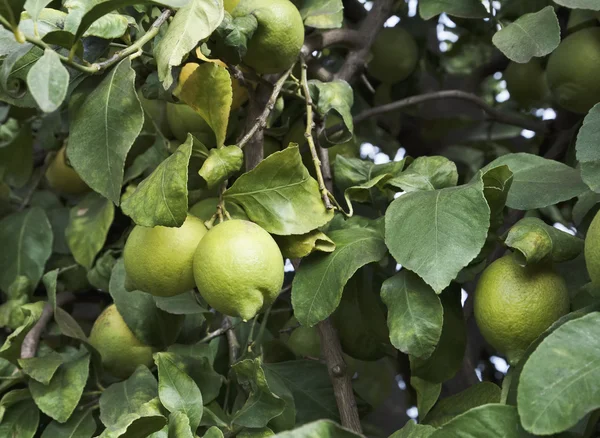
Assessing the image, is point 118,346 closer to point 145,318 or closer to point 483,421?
point 145,318

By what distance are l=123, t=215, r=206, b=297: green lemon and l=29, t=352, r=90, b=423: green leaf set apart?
0.23 meters

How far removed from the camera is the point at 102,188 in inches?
30.3

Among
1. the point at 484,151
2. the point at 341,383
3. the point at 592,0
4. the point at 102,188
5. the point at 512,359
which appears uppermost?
the point at 592,0

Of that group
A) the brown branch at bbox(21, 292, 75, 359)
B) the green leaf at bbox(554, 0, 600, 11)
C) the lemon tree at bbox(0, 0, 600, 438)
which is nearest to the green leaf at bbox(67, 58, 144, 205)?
the lemon tree at bbox(0, 0, 600, 438)

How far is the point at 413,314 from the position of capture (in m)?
0.76

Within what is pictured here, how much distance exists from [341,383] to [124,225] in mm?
524

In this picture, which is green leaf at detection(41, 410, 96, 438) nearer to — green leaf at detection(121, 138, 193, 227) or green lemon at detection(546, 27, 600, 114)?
green leaf at detection(121, 138, 193, 227)

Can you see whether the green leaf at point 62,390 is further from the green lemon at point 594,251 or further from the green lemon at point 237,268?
the green lemon at point 594,251

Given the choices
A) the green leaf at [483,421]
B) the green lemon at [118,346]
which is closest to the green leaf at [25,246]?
the green lemon at [118,346]

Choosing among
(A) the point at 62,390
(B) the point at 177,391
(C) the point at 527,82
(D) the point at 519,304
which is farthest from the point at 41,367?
(C) the point at 527,82

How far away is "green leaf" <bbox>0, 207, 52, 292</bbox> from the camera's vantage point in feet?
3.98

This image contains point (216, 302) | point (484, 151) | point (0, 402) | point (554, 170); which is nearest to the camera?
point (216, 302)

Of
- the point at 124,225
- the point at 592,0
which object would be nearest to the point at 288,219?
the point at 592,0

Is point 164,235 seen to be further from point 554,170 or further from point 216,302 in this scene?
point 554,170
